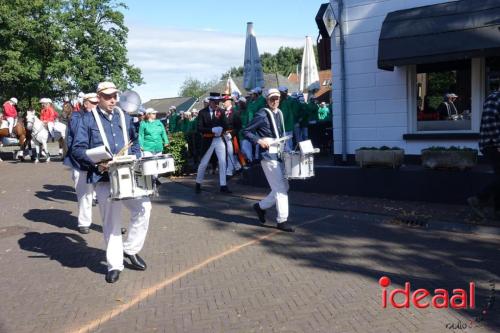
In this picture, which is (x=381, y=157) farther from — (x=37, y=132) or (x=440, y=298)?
(x=37, y=132)

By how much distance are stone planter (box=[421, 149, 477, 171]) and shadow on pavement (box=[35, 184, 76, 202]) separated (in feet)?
22.2

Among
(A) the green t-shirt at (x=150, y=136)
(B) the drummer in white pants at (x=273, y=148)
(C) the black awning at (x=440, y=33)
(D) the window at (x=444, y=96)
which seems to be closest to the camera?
(B) the drummer in white pants at (x=273, y=148)

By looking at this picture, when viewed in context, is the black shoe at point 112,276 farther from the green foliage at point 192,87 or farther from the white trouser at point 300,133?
the green foliage at point 192,87

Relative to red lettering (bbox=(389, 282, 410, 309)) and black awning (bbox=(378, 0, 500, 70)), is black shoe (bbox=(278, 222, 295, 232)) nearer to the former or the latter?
red lettering (bbox=(389, 282, 410, 309))

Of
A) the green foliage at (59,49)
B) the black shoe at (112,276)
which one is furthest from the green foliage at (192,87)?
the black shoe at (112,276)

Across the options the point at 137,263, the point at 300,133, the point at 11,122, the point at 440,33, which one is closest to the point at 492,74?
the point at 440,33

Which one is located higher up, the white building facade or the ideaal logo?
the white building facade

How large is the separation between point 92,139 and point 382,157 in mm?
5407

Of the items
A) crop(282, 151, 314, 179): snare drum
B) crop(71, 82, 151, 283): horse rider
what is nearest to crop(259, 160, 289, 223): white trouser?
crop(282, 151, 314, 179): snare drum

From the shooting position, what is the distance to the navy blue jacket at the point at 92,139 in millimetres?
5430

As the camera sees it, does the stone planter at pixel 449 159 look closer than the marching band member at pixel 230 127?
Yes

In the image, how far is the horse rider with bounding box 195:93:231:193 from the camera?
1060cm

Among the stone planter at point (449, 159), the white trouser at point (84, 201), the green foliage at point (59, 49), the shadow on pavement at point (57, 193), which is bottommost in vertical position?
the shadow on pavement at point (57, 193)

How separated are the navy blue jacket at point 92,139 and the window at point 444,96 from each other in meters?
7.49
